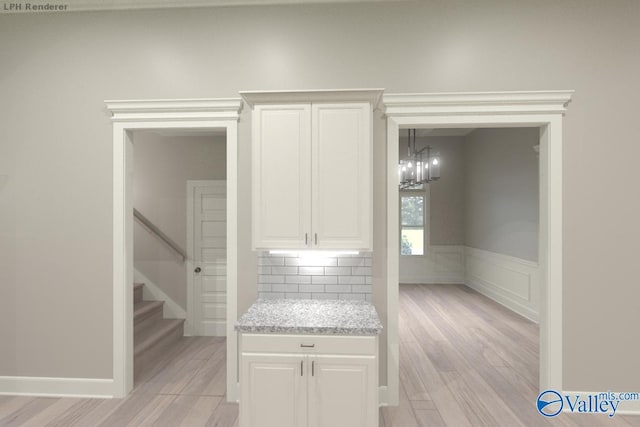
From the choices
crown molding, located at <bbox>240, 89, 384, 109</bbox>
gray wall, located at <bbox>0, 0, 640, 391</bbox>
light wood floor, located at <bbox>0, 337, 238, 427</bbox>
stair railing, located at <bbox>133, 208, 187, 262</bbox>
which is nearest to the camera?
crown molding, located at <bbox>240, 89, 384, 109</bbox>

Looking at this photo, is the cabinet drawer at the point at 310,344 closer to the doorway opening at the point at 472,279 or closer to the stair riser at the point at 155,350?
the doorway opening at the point at 472,279

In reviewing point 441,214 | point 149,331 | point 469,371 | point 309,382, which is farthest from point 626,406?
point 441,214

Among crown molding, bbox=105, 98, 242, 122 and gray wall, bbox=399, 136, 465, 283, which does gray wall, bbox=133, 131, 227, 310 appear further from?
gray wall, bbox=399, 136, 465, 283

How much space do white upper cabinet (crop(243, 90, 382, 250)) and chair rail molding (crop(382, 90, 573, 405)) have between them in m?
0.35

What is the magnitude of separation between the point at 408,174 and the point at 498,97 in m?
3.05

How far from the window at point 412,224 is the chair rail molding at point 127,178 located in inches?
214

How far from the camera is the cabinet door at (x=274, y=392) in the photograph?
6.70ft

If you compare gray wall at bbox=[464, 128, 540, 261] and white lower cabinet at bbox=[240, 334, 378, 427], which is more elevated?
gray wall at bbox=[464, 128, 540, 261]

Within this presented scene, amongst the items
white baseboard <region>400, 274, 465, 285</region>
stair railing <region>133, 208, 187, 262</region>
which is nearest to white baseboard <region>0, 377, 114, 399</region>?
stair railing <region>133, 208, 187, 262</region>

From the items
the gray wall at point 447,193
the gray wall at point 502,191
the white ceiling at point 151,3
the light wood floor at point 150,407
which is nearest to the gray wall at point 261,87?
the white ceiling at point 151,3

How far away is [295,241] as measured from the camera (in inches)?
91.2

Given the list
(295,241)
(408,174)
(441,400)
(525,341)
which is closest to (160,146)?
(295,241)

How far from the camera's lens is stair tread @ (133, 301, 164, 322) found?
3.71 meters

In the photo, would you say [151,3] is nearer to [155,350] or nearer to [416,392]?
[155,350]
